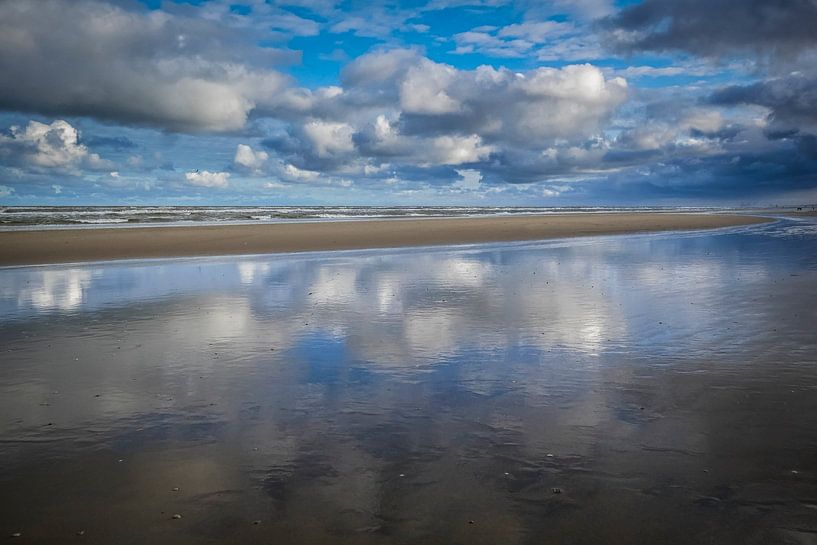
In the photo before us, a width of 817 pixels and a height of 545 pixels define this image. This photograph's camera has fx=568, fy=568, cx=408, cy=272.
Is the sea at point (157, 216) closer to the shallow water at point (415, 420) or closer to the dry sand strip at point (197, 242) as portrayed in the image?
the dry sand strip at point (197, 242)

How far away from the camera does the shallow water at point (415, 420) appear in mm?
4707

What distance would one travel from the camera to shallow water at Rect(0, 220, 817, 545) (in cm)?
471

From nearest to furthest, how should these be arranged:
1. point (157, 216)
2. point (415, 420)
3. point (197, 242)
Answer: point (415, 420) < point (197, 242) < point (157, 216)

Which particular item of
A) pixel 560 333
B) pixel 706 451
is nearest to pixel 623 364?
pixel 560 333

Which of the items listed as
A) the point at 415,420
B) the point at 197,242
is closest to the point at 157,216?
the point at 197,242

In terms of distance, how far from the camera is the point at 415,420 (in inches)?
270

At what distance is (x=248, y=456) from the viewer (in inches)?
232

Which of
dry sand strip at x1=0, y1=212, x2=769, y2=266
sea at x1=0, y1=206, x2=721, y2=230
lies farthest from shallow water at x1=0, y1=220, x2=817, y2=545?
sea at x1=0, y1=206, x2=721, y2=230

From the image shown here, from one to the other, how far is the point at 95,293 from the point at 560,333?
1393cm

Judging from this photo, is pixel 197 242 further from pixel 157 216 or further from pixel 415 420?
A: pixel 157 216

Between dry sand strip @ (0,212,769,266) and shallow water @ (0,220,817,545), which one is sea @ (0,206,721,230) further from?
shallow water @ (0,220,817,545)

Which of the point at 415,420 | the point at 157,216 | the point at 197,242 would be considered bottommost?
the point at 415,420

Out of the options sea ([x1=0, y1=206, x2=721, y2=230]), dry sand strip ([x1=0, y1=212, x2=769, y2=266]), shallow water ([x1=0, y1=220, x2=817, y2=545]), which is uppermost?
sea ([x1=0, y1=206, x2=721, y2=230])

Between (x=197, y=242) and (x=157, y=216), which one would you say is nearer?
(x=197, y=242)
